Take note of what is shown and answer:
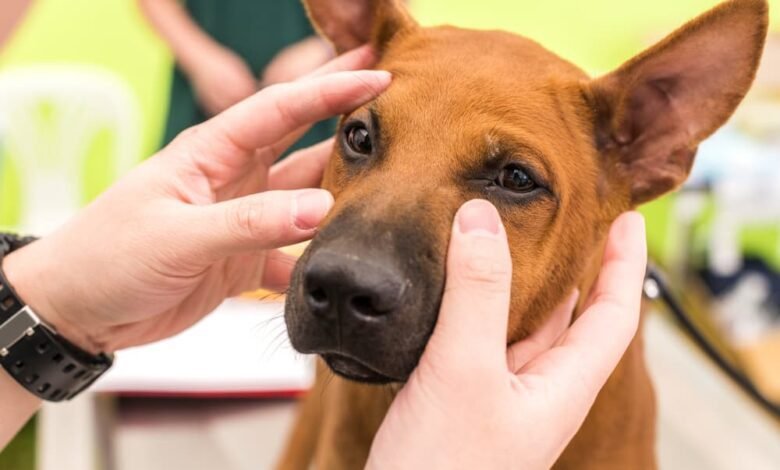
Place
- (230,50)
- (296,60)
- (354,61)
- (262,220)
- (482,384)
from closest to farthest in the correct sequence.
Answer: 1. (482,384)
2. (262,220)
3. (354,61)
4. (296,60)
5. (230,50)

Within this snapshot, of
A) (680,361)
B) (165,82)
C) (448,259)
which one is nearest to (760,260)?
(680,361)

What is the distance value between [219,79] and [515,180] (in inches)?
60.0

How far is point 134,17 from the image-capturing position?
373 cm

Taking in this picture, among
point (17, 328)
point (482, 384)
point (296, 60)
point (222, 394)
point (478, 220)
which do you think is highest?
point (478, 220)

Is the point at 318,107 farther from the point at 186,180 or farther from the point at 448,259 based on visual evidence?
the point at 448,259

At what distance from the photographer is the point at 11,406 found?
1.28 meters

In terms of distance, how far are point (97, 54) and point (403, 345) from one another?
3.34 meters

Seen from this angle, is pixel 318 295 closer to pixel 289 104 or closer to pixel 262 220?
pixel 262 220

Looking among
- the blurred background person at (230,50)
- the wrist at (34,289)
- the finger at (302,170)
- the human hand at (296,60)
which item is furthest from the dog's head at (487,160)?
the blurred background person at (230,50)

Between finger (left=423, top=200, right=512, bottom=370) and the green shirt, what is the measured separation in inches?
64.8

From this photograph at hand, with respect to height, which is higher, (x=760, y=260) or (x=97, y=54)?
(x=97, y=54)

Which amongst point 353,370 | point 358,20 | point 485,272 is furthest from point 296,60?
point 485,272

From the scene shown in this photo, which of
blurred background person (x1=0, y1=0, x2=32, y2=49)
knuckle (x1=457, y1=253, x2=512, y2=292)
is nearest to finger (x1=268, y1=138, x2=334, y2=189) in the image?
knuckle (x1=457, y1=253, x2=512, y2=292)

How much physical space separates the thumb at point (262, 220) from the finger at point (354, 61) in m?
0.38
